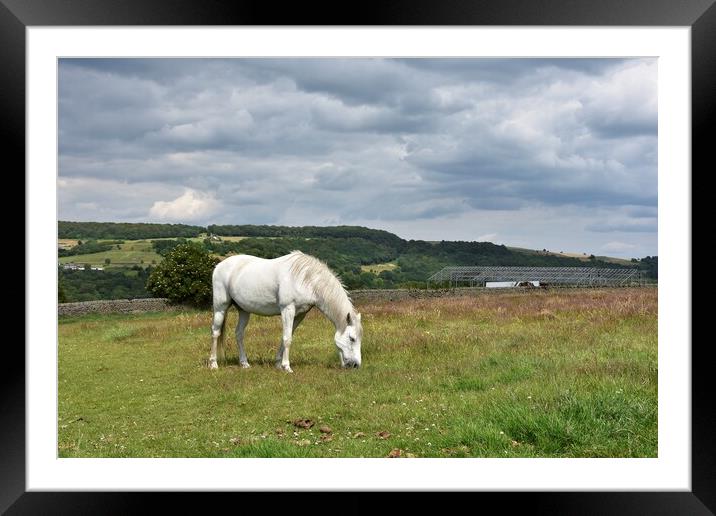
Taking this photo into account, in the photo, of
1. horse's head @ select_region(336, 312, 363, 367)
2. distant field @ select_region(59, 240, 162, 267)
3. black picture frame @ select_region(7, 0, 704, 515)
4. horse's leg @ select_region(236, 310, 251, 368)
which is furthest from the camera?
distant field @ select_region(59, 240, 162, 267)

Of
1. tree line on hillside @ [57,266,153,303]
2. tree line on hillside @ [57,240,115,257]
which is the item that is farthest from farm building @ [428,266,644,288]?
tree line on hillside @ [57,240,115,257]

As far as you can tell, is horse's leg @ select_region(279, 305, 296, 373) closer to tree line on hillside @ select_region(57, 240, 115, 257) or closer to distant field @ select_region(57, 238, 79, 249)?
distant field @ select_region(57, 238, 79, 249)

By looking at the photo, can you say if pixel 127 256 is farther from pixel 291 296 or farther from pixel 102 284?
pixel 291 296

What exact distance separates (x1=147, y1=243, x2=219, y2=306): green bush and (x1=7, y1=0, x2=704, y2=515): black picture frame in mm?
17217

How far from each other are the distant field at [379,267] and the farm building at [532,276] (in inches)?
264

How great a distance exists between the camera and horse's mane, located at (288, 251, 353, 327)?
31.4ft

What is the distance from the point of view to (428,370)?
886 centimetres

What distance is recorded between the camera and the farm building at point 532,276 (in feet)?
104

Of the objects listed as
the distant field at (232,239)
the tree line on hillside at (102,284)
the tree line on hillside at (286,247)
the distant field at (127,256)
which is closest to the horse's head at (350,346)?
the tree line on hillside at (286,247)

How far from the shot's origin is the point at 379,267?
21.8 m

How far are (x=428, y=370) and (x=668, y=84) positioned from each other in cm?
552
